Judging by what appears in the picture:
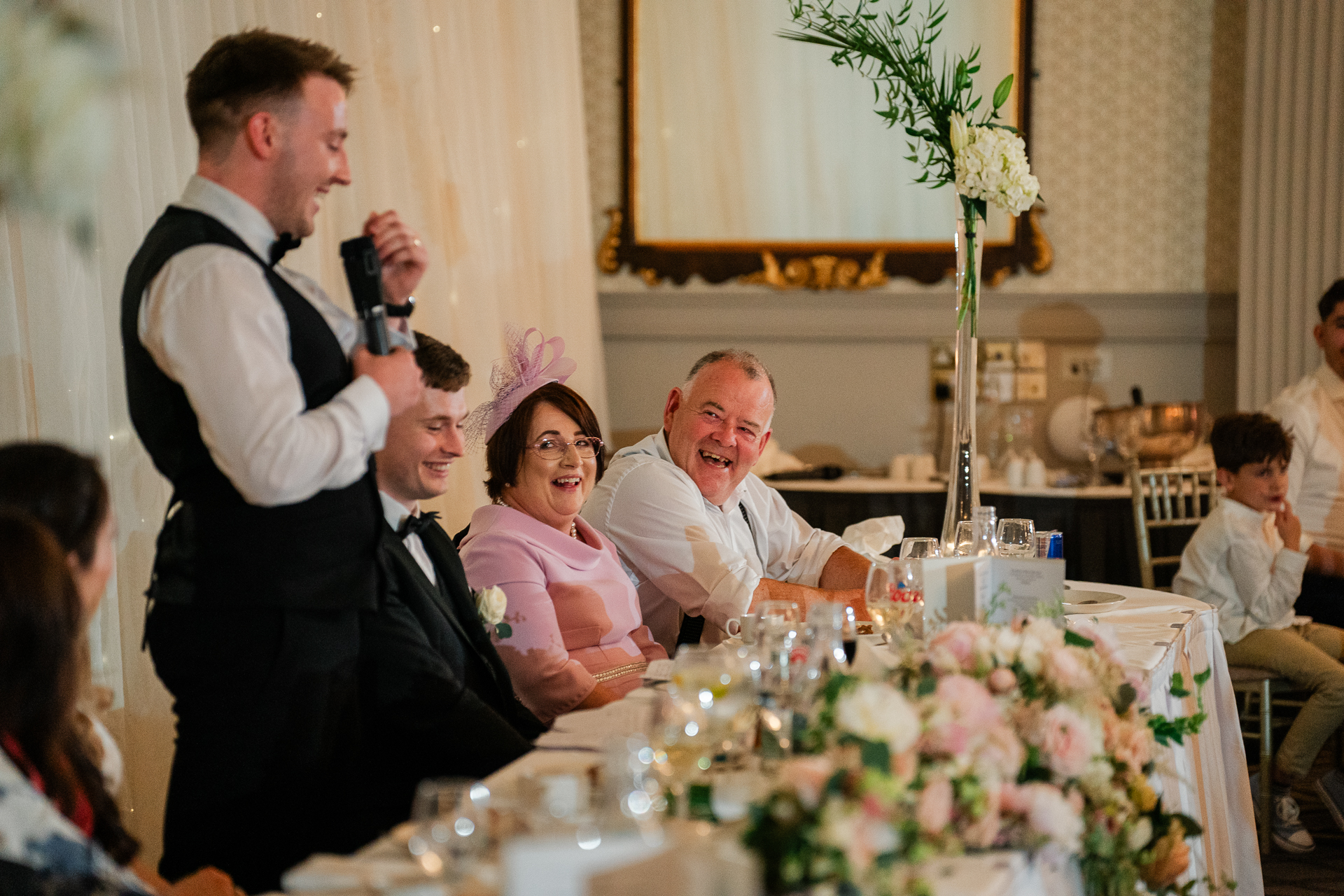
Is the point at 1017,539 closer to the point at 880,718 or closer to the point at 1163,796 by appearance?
the point at 1163,796

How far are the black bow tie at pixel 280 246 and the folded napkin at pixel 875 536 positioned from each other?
1801 mm

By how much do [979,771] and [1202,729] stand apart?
4.67 ft

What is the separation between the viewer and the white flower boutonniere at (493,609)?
205 cm

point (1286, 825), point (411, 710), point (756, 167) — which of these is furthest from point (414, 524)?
point (756, 167)

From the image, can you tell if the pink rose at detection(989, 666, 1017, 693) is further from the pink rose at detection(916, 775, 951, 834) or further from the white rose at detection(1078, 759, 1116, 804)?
the pink rose at detection(916, 775, 951, 834)

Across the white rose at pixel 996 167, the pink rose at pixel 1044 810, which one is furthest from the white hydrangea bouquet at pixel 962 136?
the pink rose at pixel 1044 810

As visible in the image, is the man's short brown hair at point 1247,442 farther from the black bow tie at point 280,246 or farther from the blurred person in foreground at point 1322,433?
the black bow tie at point 280,246

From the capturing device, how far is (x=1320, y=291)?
4.89 meters

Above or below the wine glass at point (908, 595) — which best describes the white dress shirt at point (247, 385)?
above

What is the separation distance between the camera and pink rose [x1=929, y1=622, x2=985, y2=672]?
137 cm

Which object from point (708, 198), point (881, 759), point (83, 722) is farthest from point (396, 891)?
point (708, 198)

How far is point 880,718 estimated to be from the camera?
1.10 metres

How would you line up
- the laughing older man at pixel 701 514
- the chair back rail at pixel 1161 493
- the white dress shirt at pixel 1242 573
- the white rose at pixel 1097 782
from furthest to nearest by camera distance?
the chair back rail at pixel 1161 493
the white dress shirt at pixel 1242 573
the laughing older man at pixel 701 514
the white rose at pixel 1097 782

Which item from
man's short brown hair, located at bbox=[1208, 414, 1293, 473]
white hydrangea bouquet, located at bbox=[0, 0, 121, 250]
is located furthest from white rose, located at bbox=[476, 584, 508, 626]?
man's short brown hair, located at bbox=[1208, 414, 1293, 473]
